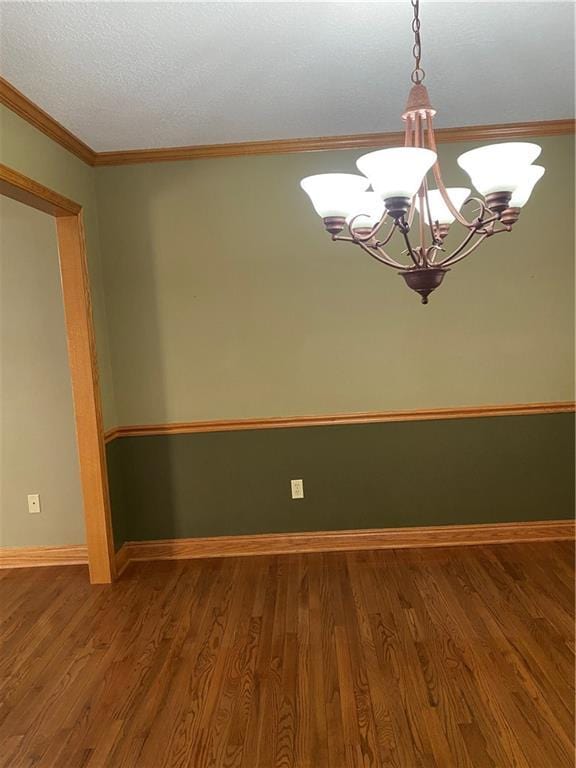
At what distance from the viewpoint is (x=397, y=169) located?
1394mm

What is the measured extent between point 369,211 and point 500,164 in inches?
18.3

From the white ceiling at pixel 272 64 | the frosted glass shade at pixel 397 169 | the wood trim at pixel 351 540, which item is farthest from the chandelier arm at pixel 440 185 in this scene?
the wood trim at pixel 351 540

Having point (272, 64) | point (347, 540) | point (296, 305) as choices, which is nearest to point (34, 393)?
point (296, 305)

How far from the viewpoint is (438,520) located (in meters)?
3.63

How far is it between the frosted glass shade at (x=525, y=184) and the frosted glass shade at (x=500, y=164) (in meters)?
0.04

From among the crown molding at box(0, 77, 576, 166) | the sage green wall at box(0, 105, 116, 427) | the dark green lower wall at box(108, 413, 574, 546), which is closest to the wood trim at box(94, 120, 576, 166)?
the crown molding at box(0, 77, 576, 166)

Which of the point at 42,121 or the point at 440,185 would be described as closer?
the point at 440,185

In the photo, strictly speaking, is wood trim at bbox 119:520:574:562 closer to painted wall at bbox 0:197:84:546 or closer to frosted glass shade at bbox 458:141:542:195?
painted wall at bbox 0:197:84:546

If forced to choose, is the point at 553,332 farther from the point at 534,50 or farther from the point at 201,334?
the point at 201,334

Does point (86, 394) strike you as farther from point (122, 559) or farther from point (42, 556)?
point (42, 556)

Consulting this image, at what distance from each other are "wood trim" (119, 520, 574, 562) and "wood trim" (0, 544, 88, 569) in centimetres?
31

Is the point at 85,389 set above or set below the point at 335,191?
below

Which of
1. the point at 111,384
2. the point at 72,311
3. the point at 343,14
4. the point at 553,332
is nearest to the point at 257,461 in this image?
the point at 111,384

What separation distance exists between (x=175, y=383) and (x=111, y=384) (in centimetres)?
40
